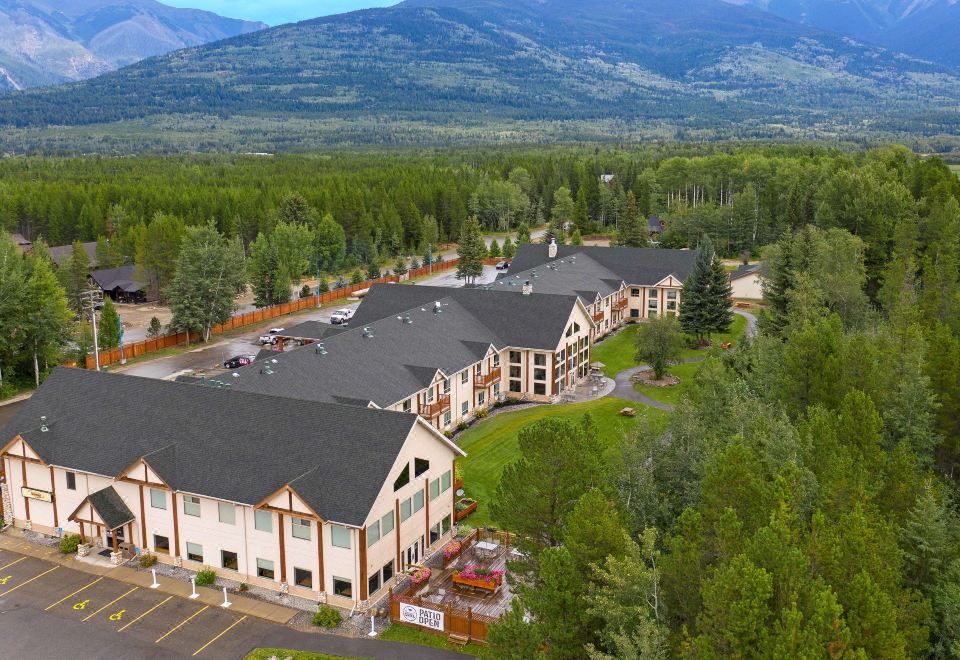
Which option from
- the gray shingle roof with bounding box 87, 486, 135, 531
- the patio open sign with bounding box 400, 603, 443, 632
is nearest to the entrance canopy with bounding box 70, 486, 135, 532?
the gray shingle roof with bounding box 87, 486, 135, 531

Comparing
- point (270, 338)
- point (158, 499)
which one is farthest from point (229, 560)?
point (270, 338)

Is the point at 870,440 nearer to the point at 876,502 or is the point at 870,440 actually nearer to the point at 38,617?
the point at 876,502

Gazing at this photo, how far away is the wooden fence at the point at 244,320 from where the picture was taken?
A: 8029cm

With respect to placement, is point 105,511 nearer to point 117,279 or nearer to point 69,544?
point 69,544

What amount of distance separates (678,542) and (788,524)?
3.59 m

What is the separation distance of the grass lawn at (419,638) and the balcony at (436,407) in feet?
70.1

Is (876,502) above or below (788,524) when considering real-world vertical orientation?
below

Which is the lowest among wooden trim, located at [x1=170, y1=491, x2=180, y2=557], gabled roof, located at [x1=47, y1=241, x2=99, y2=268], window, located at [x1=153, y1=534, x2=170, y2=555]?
window, located at [x1=153, y1=534, x2=170, y2=555]

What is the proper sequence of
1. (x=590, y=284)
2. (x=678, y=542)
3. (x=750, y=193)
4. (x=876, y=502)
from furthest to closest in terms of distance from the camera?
(x=750, y=193) < (x=590, y=284) < (x=876, y=502) < (x=678, y=542)

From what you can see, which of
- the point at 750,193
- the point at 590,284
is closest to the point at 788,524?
the point at 590,284

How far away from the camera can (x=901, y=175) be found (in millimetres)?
107000

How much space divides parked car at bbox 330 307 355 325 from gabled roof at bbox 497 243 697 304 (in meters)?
18.0

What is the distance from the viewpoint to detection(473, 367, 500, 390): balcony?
64000 millimetres

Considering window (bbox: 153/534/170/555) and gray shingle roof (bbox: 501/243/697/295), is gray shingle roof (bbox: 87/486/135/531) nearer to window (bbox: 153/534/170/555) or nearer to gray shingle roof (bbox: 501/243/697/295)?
window (bbox: 153/534/170/555)
